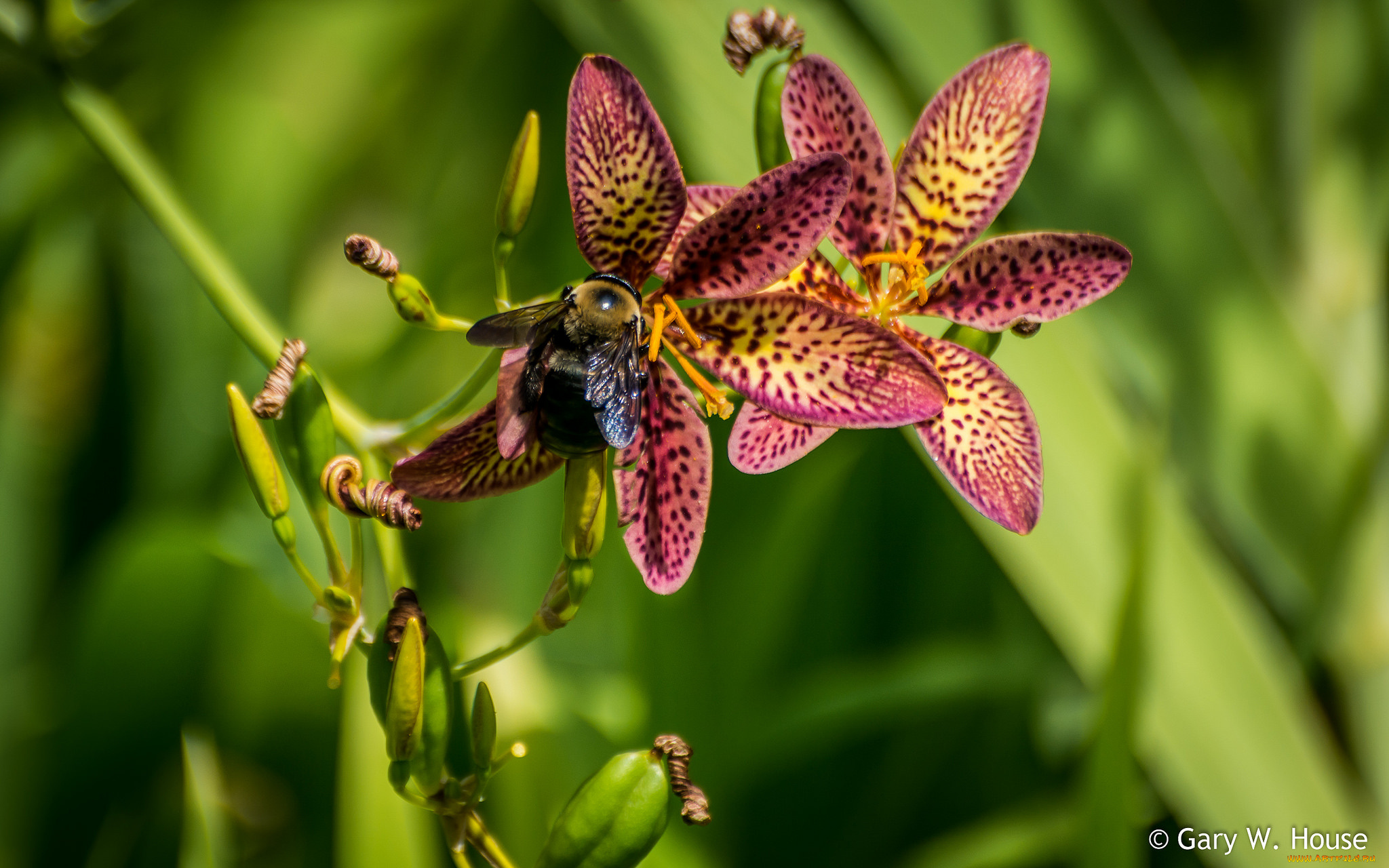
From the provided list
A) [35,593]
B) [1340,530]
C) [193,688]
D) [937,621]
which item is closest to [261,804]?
[193,688]

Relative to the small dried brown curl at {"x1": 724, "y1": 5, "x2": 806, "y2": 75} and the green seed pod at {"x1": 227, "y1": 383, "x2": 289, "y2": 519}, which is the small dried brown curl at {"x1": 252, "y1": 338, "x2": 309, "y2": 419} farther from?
the small dried brown curl at {"x1": 724, "y1": 5, "x2": 806, "y2": 75}

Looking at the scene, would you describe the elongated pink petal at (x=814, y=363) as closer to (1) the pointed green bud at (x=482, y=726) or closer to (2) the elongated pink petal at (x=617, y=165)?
(2) the elongated pink petal at (x=617, y=165)

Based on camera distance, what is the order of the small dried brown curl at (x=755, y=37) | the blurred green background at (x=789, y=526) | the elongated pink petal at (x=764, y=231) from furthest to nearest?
the blurred green background at (x=789, y=526) < the small dried brown curl at (x=755, y=37) < the elongated pink petal at (x=764, y=231)

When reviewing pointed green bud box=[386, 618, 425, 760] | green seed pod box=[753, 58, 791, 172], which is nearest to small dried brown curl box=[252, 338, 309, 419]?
pointed green bud box=[386, 618, 425, 760]

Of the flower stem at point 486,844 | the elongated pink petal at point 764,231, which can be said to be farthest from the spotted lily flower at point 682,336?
the flower stem at point 486,844

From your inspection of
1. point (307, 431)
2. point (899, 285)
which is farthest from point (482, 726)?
point (899, 285)
